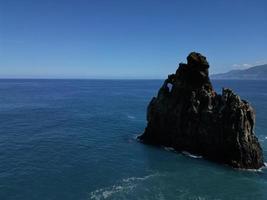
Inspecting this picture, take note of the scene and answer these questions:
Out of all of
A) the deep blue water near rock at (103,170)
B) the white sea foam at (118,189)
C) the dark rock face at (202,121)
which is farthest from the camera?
the dark rock face at (202,121)

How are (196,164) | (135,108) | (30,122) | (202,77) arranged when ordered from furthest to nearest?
1. (135,108)
2. (30,122)
3. (202,77)
4. (196,164)

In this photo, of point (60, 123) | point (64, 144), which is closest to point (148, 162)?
point (64, 144)

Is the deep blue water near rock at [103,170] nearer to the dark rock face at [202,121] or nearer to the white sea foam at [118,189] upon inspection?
the white sea foam at [118,189]

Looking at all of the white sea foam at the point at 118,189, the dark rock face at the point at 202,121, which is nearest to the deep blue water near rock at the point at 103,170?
the white sea foam at the point at 118,189

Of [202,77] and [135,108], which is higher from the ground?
[202,77]

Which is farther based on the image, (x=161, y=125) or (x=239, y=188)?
(x=161, y=125)

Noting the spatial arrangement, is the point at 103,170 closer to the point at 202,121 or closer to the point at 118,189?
the point at 118,189

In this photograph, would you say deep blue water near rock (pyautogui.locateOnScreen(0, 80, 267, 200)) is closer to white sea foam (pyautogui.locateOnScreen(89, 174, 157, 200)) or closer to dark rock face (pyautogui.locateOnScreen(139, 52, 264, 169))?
white sea foam (pyautogui.locateOnScreen(89, 174, 157, 200))

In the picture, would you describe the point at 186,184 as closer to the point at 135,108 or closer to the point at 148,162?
the point at 148,162

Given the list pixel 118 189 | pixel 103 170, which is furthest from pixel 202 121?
pixel 118 189
